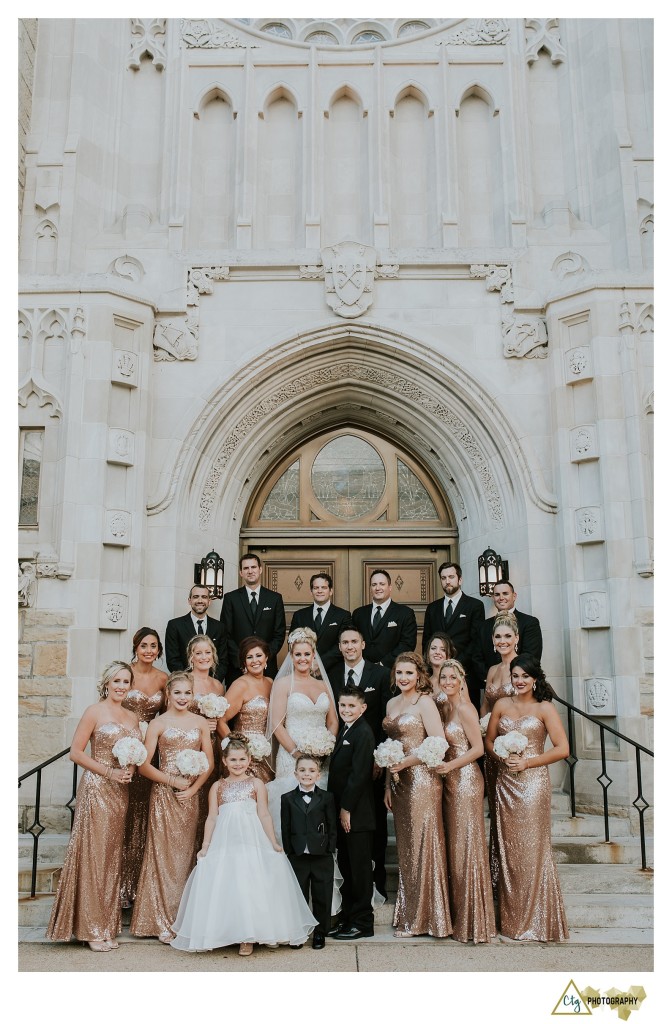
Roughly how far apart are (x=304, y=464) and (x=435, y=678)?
4013 millimetres

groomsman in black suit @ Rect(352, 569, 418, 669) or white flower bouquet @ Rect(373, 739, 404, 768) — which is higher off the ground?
groomsman in black suit @ Rect(352, 569, 418, 669)

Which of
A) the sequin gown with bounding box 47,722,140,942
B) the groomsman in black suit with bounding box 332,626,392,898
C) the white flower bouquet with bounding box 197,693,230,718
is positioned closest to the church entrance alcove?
the groomsman in black suit with bounding box 332,626,392,898

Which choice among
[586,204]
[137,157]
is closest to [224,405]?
[137,157]

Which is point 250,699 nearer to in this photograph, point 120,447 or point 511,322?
point 120,447

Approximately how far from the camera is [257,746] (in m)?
5.79

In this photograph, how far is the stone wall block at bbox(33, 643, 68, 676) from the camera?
24.6 feet

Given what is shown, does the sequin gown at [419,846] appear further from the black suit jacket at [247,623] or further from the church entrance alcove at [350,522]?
the church entrance alcove at [350,522]

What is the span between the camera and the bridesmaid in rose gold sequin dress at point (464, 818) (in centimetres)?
524

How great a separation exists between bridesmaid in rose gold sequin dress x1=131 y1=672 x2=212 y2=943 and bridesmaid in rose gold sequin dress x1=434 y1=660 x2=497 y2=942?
1.60 meters

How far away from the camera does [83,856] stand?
5281 millimetres

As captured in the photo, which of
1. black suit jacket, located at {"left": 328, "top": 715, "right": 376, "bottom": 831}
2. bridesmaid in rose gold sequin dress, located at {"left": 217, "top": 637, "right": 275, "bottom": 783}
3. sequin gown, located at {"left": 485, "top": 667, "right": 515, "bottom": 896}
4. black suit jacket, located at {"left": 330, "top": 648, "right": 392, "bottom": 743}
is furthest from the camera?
black suit jacket, located at {"left": 330, "top": 648, "right": 392, "bottom": 743}

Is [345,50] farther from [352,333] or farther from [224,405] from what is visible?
[224,405]

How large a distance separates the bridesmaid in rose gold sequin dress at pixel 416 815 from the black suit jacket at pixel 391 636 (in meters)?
1.20

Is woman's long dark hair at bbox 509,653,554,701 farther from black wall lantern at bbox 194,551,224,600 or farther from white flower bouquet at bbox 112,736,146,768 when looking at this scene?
black wall lantern at bbox 194,551,224,600
